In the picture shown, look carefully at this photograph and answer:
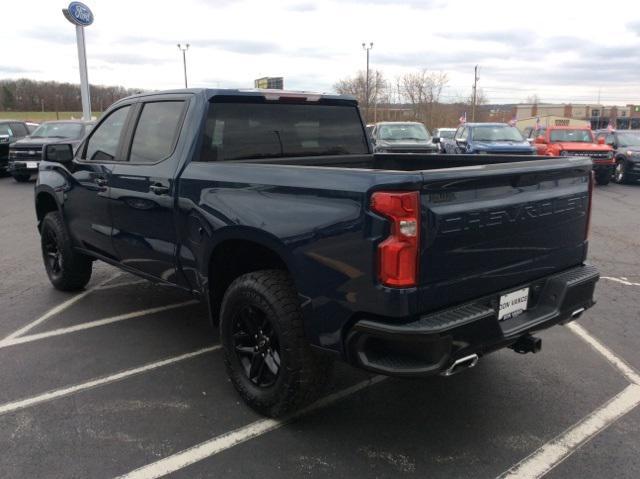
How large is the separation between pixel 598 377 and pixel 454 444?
1440 millimetres

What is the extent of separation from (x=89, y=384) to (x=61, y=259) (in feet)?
7.34

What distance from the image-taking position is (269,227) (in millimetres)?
3029

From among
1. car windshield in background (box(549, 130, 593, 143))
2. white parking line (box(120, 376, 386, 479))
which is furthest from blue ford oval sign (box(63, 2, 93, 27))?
white parking line (box(120, 376, 386, 479))

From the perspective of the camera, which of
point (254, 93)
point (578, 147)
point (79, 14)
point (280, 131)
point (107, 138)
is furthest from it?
point (79, 14)

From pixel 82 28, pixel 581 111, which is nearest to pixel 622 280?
pixel 82 28

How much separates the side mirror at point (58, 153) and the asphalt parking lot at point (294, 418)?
1407 mm

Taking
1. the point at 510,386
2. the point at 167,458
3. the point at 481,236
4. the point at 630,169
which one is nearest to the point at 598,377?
the point at 510,386

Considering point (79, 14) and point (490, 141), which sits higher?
point (79, 14)

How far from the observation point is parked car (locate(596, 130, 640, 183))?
17625 mm

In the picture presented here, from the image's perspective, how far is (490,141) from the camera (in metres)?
17.6

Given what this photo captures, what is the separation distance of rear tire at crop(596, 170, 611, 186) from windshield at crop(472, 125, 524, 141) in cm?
256

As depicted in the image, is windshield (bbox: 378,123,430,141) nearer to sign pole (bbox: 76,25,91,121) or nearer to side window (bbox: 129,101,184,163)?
sign pole (bbox: 76,25,91,121)

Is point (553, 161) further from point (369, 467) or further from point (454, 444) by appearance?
point (369, 467)

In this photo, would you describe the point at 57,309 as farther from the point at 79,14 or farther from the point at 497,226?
the point at 79,14
